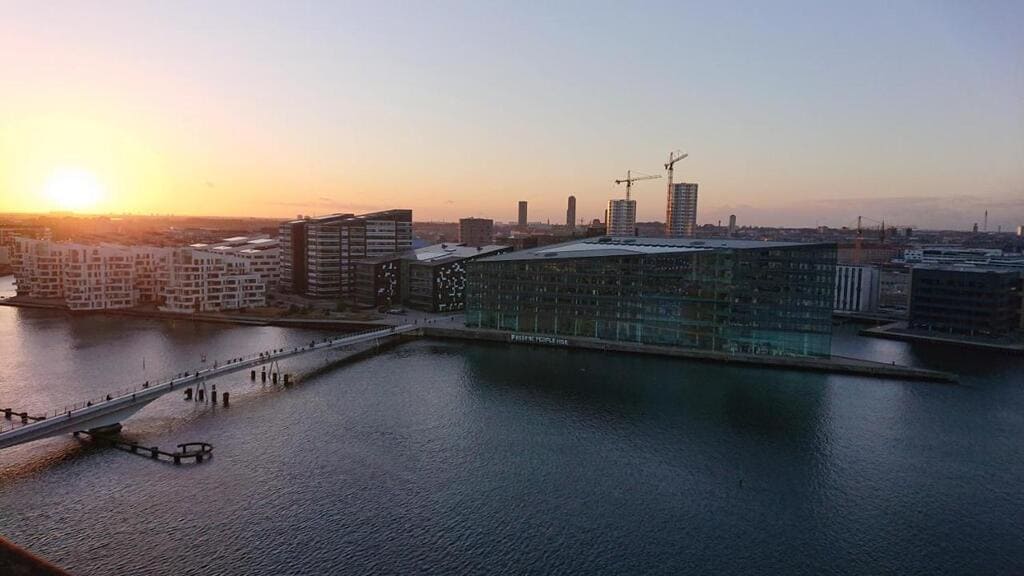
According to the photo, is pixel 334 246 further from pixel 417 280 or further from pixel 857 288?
pixel 857 288

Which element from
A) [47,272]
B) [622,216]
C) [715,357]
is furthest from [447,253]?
[622,216]

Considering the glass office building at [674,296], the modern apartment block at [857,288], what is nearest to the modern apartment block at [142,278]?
the glass office building at [674,296]

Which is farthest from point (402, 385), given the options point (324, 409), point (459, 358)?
point (459, 358)

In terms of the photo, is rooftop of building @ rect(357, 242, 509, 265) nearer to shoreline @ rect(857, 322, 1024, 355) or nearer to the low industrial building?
shoreline @ rect(857, 322, 1024, 355)

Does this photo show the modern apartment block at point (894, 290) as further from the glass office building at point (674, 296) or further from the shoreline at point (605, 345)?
the glass office building at point (674, 296)

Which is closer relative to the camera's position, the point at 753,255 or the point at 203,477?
the point at 203,477

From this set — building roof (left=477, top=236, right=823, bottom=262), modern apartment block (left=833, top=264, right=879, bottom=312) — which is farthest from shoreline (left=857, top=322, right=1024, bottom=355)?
building roof (left=477, top=236, right=823, bottom=262)

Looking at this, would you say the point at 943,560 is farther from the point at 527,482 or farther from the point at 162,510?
the point at 162,510
